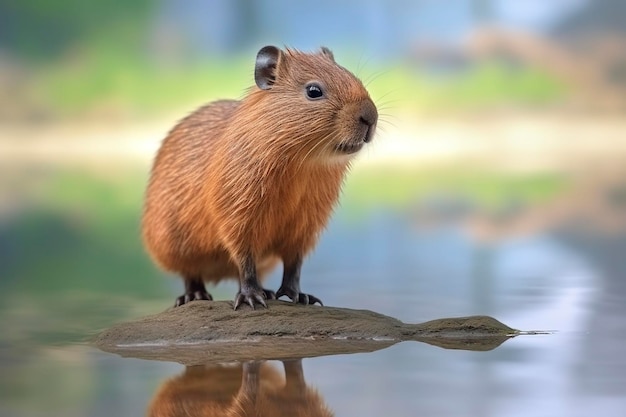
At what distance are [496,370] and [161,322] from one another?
60.8 inches

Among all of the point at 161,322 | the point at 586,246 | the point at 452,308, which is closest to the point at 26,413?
the point at 161,322

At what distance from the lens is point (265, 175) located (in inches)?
194

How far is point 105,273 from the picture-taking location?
6.99 metres

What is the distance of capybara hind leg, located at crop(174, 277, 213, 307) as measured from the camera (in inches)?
222

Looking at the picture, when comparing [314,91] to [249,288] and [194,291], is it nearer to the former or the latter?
[249,288]

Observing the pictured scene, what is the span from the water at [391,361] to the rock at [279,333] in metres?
0.13

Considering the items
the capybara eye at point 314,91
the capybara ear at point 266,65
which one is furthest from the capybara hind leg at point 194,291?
the capybara eye at point 314,91

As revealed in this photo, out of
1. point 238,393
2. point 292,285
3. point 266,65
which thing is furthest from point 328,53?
point 238,393

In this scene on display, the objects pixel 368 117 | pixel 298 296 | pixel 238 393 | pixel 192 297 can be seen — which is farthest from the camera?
pixel 192 297

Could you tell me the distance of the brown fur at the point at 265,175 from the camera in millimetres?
4820

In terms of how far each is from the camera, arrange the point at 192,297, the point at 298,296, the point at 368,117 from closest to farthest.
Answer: the point at 368,117
the point at 298,296
the point at 192,297

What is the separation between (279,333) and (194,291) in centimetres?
106

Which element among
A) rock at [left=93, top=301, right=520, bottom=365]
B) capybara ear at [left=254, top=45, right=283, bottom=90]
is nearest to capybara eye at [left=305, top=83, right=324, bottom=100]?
→ capybara ear at [left=254, top=45, right=283, bottom=90]

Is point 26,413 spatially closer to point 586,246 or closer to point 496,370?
point 496,370
